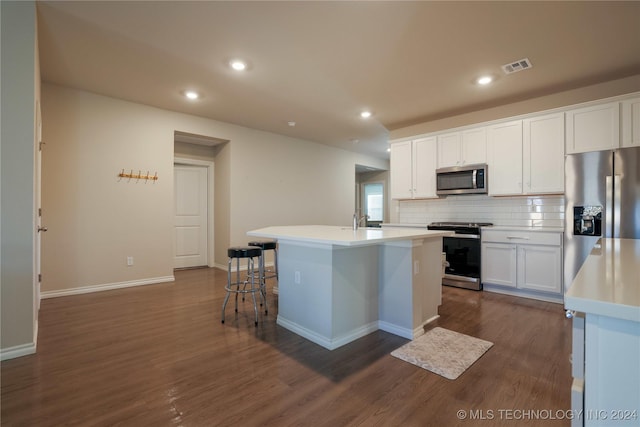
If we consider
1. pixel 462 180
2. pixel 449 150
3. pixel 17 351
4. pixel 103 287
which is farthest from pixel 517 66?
pixel 103 287

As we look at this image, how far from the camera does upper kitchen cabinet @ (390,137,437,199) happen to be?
4781mm

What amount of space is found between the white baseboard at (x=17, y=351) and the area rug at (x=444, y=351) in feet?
8.96

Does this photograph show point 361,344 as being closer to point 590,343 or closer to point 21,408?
point 590,343

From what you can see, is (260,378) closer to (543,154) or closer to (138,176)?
(138,176)

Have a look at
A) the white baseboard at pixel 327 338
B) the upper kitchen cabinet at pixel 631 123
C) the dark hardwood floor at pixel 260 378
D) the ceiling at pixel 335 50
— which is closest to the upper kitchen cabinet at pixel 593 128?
the upper kitchen cabinet at pixel 631 123

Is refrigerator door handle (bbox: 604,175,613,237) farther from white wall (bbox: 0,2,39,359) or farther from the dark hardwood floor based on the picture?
white wall (bbox: 0,2,39,359)

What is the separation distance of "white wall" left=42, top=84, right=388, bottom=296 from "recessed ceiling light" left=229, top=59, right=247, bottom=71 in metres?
1.99

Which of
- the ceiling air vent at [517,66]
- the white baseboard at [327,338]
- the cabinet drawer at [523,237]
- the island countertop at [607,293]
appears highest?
the ceiling air vent at [517,66]

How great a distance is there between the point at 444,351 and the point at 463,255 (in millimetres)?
2244

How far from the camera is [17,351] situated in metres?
2.17

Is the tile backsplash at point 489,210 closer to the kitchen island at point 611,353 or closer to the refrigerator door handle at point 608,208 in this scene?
the refrigerator door handle at point 608,208

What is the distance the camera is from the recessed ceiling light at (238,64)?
10.2ft

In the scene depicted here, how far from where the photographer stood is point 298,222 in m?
6.48

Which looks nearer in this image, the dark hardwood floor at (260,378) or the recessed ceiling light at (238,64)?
the dark hardwood floor at (260,378)
